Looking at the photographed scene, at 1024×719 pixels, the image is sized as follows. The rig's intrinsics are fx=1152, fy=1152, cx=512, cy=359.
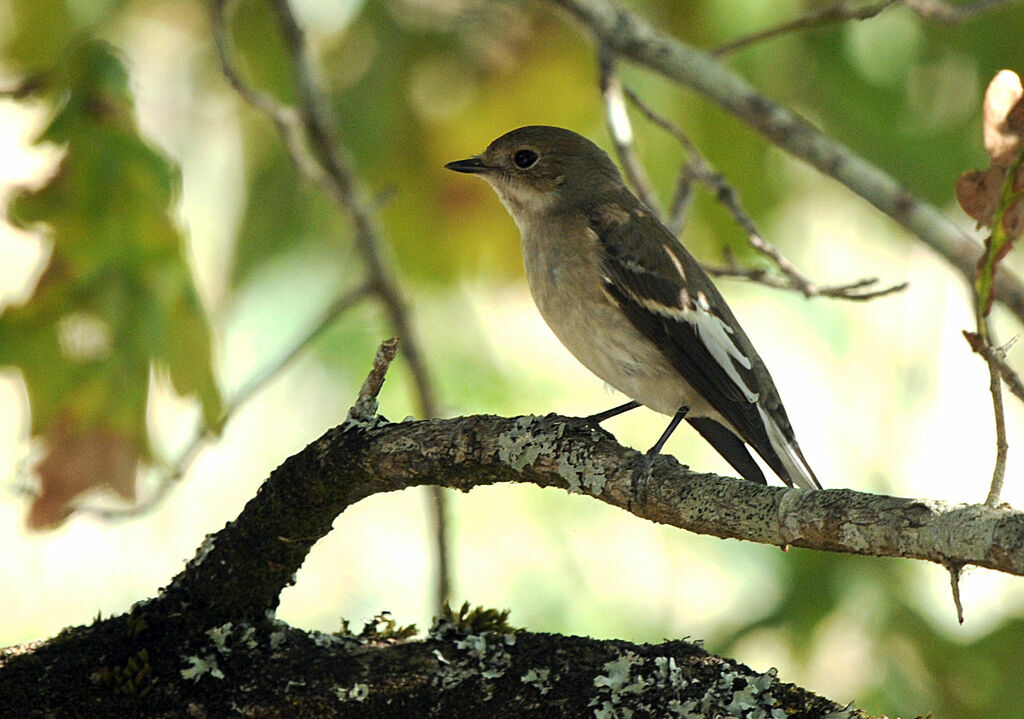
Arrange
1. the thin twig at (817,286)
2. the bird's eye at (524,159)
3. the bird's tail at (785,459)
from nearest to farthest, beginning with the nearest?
the thin twig at (817,286) < the bird's tail at (785,459) < the bird's eye at (524,159)

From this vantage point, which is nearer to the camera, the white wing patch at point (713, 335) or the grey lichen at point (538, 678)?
the grey lichen at point (538, 678)

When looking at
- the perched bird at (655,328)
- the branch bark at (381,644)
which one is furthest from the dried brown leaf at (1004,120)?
the perched bird at (655,328)

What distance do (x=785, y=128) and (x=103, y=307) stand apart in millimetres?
2364

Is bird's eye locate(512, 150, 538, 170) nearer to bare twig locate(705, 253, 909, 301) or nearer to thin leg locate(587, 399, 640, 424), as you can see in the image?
bare twig locate(705, 253, 909, 301)

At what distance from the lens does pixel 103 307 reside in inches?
145

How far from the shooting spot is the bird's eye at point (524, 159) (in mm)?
4926

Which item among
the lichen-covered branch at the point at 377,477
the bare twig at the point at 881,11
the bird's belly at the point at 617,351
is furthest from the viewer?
the bird's belly at the point at 617,351

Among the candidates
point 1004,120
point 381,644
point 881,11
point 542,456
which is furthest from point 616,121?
point 381,644

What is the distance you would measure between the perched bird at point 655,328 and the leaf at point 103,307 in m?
1.32

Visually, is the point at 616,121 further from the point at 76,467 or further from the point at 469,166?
the point at 76,467

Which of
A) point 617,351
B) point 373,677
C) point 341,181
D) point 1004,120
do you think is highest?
point 341,181

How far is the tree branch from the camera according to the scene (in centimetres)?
368

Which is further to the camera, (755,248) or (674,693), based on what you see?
(755,248)

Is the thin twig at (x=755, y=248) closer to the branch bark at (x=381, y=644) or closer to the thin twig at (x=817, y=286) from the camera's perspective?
the thin twig at (x=817, y=286)
